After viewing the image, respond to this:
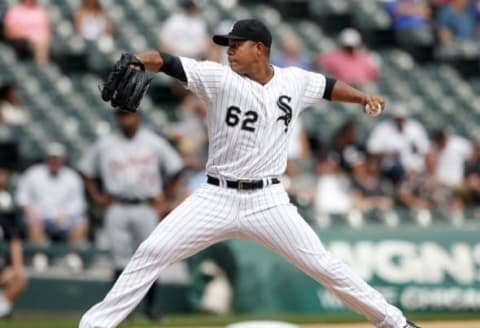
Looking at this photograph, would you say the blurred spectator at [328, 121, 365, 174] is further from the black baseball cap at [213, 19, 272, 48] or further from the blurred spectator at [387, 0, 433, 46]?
the black baseball cap at [213, 19, 272, 48]

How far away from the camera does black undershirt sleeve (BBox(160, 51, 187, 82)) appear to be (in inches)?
294

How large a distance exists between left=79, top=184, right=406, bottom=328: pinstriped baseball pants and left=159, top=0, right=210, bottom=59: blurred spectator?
7.85 metres

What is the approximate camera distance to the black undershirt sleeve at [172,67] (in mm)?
7457

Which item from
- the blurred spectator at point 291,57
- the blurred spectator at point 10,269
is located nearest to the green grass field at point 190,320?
the blurred spectator at point 10,269

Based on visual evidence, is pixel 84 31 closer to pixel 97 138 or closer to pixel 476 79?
pixel 97 138

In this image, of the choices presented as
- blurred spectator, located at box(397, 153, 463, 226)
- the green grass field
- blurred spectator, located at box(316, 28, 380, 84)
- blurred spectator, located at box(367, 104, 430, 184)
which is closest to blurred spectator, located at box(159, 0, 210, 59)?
blurred spectator, located at box(316, 28, 380, 84)

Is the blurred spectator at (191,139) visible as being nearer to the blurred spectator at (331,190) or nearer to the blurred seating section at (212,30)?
the blurred seating section at (212,30)

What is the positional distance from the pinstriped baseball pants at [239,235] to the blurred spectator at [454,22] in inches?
442

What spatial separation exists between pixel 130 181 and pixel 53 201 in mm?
1479

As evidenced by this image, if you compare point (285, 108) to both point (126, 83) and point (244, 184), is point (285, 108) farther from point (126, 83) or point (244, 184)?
point (126, 83)

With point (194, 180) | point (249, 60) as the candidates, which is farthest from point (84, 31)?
point (249, 60)

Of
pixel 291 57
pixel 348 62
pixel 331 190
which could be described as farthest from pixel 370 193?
pixel 348 62

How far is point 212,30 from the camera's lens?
1639 centimetres

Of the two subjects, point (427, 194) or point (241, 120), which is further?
point (427, 194)
